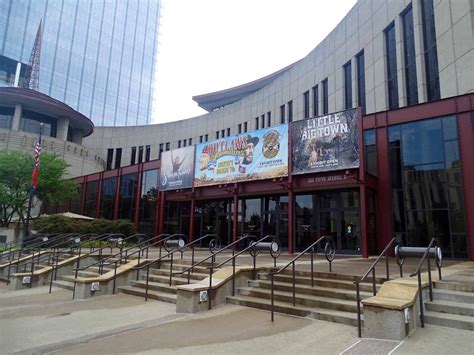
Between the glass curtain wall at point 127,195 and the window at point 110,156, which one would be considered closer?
the glass curtain wall at point 127,195

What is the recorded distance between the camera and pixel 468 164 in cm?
1602

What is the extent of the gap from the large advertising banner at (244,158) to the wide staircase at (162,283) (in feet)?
28.9

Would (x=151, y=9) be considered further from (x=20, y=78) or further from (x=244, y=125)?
(x=244, y=125)

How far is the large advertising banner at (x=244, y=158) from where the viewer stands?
19.9 m

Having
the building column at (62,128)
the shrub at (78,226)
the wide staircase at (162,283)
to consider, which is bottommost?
the wide staircase at (162,283)

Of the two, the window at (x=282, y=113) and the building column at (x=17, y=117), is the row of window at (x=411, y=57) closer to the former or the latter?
the window at (x=282, y=113)

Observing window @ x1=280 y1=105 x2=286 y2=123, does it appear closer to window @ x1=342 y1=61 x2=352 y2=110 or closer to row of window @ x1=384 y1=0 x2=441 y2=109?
window @ x1=342 y1=61 x2=352 y2=110

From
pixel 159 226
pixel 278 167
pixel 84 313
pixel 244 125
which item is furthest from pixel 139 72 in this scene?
pixel 84 313

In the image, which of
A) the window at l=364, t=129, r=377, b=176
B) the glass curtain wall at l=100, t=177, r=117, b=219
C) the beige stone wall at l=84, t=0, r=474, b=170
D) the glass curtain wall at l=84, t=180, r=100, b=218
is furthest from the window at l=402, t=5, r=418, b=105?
the glass curtain wall at l=84, t=180, r=100, b=218

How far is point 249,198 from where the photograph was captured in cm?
2356

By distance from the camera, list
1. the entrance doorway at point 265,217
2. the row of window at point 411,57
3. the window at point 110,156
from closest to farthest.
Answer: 1. the row of window at point 411,57
2. the entrance doorway at point 265,217
3. the window at point 110,156

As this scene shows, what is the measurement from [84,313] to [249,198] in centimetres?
1529

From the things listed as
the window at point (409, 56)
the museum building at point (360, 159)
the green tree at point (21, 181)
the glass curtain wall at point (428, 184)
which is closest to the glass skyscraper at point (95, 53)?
the green tree at point (21, 181)

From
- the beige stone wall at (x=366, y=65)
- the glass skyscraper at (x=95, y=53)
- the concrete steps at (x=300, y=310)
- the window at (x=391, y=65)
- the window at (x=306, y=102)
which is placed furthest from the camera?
the glass skyscraper at (x=95, y=53)
